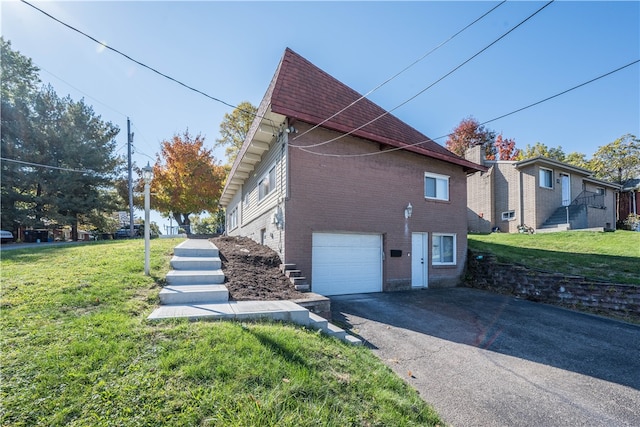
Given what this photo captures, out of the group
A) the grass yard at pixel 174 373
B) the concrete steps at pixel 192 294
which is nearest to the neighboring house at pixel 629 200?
the grass yard at pixel 174 373

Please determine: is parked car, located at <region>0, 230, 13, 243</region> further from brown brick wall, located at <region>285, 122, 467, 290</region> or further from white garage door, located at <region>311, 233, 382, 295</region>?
white garage door, located at <region>311, 233, 382, 295</region>

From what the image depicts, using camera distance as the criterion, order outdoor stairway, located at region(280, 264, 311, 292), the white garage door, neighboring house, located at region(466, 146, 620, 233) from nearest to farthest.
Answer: outdoor stairway, located at region(280, 264, 311, 292) < the white garage door < neighboring house, located at region(466, 146, 620, 233)

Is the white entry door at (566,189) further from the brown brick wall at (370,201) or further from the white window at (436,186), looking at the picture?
the white window at (436,186)

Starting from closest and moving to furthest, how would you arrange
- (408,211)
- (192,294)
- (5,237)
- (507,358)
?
(507,358)
(192,294)
(408,211)
(5,237)

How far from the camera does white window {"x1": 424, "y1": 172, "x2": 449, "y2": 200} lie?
10.8 m

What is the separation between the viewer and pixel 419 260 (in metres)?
10.3

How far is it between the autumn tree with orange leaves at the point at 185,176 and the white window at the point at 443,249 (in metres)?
18.8

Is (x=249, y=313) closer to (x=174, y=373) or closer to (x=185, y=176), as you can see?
(x=174, y=373)

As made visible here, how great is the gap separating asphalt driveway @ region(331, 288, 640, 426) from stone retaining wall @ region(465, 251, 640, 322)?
0.64 m

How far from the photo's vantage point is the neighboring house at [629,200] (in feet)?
73.9

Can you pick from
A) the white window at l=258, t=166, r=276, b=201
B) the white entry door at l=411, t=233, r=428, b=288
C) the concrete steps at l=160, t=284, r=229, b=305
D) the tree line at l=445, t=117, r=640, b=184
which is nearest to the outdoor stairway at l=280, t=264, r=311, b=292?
the concrete steps at l=160, t=284, r=229, b=305

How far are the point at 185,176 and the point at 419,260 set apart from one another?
20.2m

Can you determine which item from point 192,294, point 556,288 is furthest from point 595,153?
point 192,294

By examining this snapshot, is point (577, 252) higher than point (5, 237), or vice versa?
point (5, 237)
